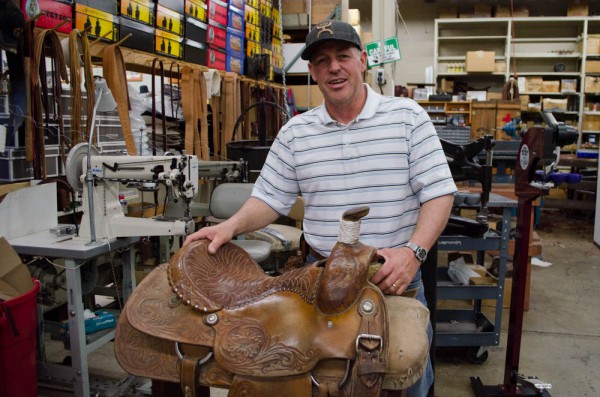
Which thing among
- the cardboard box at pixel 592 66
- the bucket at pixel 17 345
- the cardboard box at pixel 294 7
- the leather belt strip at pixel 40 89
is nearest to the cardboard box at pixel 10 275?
the bucket at pixel 17 345

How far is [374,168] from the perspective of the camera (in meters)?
1.49

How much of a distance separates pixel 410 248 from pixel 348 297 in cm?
33

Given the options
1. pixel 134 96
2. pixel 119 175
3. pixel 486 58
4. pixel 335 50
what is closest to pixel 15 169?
pixel 119 175

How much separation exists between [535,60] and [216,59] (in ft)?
22.4

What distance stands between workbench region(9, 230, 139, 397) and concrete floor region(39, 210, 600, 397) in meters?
0.32

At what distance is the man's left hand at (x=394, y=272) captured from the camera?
114 cm

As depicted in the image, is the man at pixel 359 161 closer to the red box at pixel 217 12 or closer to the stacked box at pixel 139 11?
Result: the stacked box at pixel 139 11

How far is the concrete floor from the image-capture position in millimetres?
2537

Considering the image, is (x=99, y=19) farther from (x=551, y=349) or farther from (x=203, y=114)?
(x=551, y=349)

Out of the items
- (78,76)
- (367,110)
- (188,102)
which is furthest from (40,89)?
(367,110)

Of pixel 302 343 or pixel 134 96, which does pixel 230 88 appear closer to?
pixel 134 96

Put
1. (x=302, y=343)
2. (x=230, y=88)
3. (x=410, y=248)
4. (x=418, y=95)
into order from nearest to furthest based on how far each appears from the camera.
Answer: (x=302, y=343)
(x=410, y=248)
(x=230, y=88)
(x=418, y=95)

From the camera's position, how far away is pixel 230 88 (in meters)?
3.92

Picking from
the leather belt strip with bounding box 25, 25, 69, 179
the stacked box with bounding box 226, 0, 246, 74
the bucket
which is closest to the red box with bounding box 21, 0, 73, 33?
the leather belt strip with bounding box 25, 25, 69, 179
